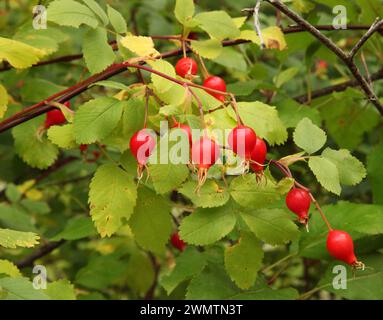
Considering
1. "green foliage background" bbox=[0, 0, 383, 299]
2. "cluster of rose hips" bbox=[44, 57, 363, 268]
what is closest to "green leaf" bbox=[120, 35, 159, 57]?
"green foliage background" bbox=[0, 0, 383, 299]

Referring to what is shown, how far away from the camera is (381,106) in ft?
5.02

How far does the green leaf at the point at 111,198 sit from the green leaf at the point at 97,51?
0.25 m

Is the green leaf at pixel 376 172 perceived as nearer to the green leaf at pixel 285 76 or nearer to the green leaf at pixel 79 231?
the green leaf at pixel 285 76

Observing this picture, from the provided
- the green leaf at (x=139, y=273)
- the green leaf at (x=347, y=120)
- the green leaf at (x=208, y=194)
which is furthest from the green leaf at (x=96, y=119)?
the green leaf at (x=139, y=273)

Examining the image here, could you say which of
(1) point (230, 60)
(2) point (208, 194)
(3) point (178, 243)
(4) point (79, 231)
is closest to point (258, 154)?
(2) point (208, 194)

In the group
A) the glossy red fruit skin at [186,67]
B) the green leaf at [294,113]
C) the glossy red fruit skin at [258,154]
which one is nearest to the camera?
the glossy red fruit skin at [258,154]

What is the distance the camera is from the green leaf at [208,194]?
1.34 m

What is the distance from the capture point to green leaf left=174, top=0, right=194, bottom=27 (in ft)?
4.99

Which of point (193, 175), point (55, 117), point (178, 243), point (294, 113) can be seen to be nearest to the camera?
point (193, 175)

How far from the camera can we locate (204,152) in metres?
1.12

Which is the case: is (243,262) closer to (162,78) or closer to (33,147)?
(162,78)

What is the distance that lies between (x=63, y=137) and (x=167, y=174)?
316 millimetres

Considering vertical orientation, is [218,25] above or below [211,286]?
above
